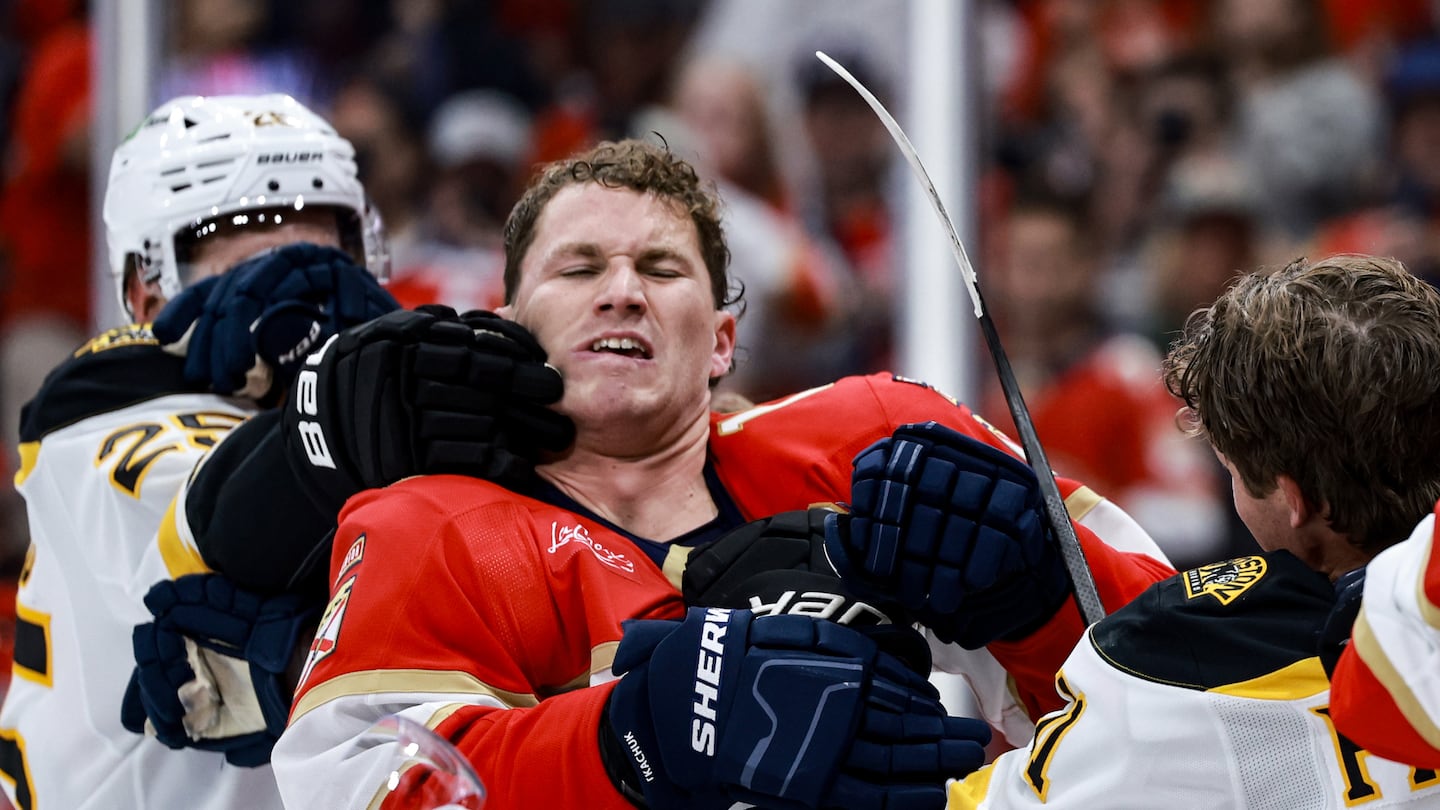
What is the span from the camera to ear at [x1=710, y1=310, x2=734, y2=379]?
8.48ft

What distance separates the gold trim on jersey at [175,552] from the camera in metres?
2.45

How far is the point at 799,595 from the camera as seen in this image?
200 cm

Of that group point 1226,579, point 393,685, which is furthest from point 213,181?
point 1226,579

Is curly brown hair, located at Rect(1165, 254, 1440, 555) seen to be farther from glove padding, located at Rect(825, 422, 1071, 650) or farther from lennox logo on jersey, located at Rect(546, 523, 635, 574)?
lennox logo on jersey, located at Rect(546, 523, 635, 574)

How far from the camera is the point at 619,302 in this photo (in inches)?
92.4

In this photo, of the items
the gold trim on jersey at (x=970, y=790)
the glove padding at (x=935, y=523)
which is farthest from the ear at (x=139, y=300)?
the gold trim on jersey at (x=970, y=790)

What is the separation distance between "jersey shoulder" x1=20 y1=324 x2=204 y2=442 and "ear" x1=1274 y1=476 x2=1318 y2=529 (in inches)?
64.1

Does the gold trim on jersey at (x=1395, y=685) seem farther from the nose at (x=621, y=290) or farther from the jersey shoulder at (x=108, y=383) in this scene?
the jersey shoulder at (x=108, y=383)

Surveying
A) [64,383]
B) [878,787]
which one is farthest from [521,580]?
[64,383]

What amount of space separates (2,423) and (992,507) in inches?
188

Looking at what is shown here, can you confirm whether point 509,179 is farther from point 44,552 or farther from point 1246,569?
point 1246,569

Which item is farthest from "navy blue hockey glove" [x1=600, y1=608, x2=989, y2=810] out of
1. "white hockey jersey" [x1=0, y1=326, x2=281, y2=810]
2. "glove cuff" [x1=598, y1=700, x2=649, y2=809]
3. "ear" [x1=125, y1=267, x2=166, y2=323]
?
"ear" [x1=125, y1=267, x2=166, y2=323]

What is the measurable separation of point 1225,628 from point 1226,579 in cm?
7

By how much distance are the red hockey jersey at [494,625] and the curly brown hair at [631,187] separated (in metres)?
0.34
